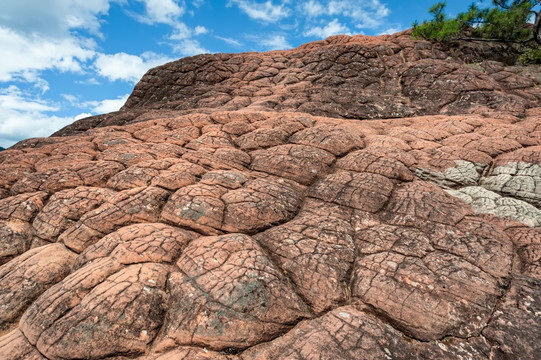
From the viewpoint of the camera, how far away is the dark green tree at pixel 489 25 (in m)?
18.0

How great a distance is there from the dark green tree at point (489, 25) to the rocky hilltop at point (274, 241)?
10.7 metres

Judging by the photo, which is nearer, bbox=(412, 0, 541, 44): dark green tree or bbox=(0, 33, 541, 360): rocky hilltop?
bbox=(0, 33, 541, 360): rocky hilltop

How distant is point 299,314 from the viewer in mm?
4117

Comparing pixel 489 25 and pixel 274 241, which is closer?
pixel 274 241

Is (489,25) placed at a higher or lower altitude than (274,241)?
higher

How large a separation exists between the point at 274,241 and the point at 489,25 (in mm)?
22288

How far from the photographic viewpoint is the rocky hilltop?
12.6ft

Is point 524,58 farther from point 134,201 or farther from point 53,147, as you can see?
point 53,147

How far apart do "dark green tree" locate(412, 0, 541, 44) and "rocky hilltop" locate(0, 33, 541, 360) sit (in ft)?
35.2

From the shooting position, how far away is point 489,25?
61.7ft

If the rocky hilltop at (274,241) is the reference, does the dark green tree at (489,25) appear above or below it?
above

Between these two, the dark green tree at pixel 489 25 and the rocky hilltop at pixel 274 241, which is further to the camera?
the dark green tree at pixel 489 25

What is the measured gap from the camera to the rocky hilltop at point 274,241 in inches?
151

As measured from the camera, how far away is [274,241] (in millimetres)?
5195
